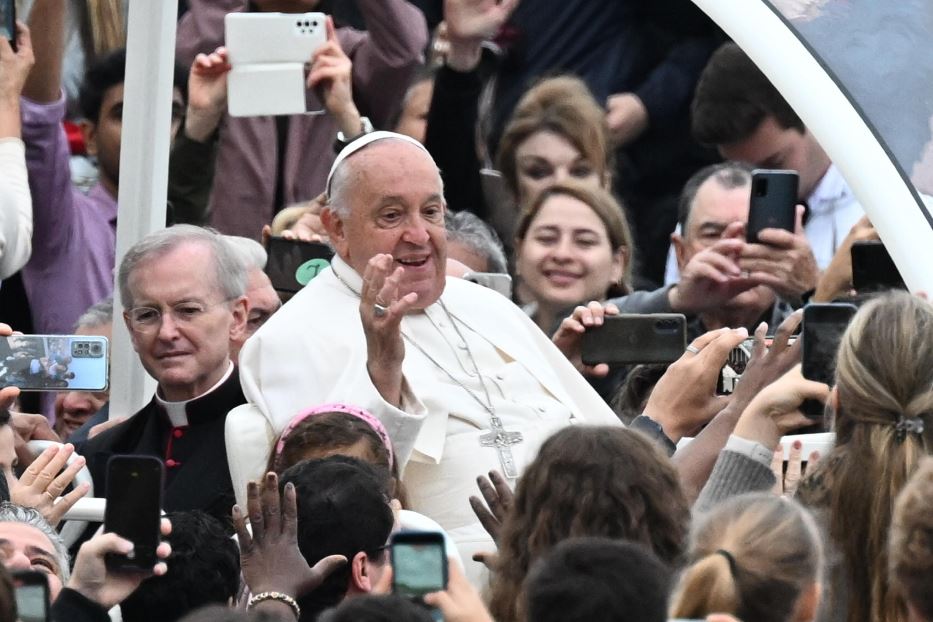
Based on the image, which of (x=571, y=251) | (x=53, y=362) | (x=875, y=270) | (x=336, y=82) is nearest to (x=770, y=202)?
(x=875, y=270)

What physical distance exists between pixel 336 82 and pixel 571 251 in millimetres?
959

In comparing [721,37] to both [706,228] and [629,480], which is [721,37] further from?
[629,480]

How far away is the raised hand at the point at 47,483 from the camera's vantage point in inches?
196

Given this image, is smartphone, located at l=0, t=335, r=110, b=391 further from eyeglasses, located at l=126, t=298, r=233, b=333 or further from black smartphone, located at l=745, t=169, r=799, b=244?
black smartphone, located at l=745, t=169, r=799, b=244

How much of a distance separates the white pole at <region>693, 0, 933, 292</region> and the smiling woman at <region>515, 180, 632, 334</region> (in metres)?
1.24

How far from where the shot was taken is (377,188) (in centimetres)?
621

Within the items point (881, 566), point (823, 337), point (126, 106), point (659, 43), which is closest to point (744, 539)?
point (881, 566)

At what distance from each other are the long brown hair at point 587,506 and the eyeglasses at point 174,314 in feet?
6.84

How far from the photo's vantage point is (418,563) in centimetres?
367

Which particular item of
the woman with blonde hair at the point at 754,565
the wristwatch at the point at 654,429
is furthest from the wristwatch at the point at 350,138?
the woman with blonde hair at the point at 754,565

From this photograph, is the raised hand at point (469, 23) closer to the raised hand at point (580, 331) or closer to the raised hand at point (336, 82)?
the raised hand at point (336, 82)

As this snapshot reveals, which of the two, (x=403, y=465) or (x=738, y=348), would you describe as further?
(x=738, y=348)

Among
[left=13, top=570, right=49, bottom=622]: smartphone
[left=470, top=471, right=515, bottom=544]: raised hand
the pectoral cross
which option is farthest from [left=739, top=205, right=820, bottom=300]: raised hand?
[left=13, top=570, right=49, bottom=622]: smartphone

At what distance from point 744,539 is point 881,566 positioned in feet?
2.33
